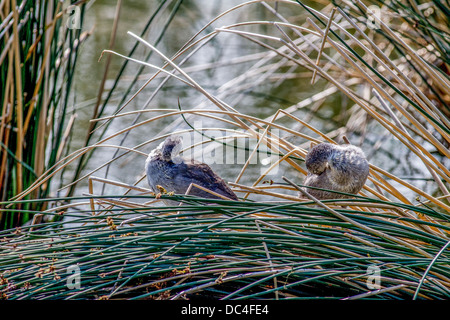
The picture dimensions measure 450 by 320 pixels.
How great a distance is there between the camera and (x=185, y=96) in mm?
3996

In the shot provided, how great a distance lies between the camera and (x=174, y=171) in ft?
6.53

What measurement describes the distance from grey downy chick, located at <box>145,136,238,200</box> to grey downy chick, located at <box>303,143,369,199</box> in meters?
0.39

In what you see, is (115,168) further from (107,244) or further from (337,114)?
(107,244)

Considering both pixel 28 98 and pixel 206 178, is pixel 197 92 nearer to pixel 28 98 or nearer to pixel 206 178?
pixel 28 98

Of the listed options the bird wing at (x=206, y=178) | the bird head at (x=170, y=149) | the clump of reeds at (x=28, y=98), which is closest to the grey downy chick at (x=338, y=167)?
the bird wing at (x=206, y=178)

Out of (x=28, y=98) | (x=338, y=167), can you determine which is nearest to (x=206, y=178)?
(x=338, y=167)

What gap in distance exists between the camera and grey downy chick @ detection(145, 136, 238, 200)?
1949 mm

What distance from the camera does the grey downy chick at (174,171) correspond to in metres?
1.95

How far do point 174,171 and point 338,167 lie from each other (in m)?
0.64

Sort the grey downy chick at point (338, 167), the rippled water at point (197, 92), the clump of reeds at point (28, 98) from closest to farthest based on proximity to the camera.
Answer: the grey downy chick at point (338, 167), the clump of reeds at point (28, 98), the rippled water at point (197, 92)

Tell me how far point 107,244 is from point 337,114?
9.47ft

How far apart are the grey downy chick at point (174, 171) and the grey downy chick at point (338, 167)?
390 millimetres

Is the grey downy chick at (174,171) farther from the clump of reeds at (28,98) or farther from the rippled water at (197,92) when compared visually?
the rippled water at (197,92)

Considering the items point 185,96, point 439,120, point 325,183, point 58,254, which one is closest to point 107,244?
point 58,254
